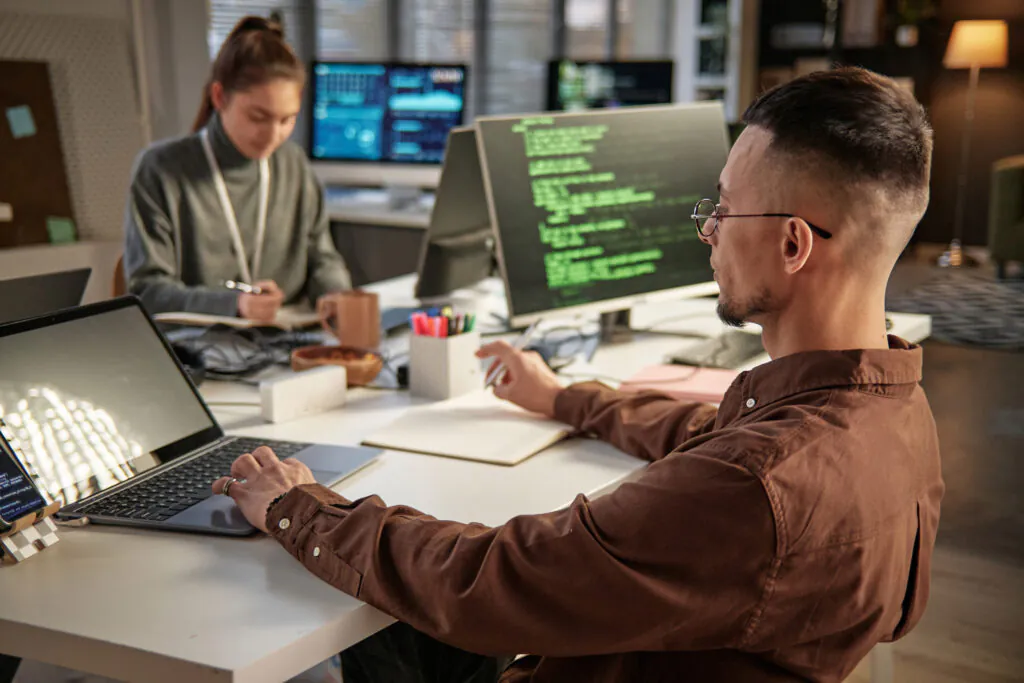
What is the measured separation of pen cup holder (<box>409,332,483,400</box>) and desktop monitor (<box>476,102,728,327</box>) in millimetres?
139

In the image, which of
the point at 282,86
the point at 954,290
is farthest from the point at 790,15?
the point at 282,86

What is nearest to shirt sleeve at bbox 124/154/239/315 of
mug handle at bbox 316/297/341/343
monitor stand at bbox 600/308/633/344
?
mug handle at bbox 316/297/341/343

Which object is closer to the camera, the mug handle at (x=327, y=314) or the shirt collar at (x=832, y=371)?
the shirt collar at (x=832, y=371)

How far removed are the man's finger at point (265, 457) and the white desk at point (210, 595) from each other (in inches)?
4.2

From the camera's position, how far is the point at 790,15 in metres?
8.30

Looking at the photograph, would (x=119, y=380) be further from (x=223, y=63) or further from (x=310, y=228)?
(x=310, y=228)

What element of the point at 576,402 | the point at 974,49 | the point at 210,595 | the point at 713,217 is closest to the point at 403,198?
the point at 576,402

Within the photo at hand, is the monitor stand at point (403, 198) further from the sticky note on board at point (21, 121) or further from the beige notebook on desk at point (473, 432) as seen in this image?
the beige notebook on desk at point (473, 432)

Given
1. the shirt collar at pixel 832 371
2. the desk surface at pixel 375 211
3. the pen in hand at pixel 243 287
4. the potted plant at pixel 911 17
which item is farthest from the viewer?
the potted plant at pixel 911 17

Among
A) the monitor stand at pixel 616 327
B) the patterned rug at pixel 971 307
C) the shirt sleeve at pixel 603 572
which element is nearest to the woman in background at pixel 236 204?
the monitor stand at pixel 616 327

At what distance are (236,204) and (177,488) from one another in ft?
5.19

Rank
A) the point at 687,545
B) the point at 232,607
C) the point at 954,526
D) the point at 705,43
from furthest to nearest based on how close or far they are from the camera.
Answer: the point at 705,43, the point at 954,526, the point at 232,607, the point at 687,545

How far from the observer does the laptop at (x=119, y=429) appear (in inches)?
48.8

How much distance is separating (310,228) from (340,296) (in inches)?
35.8
